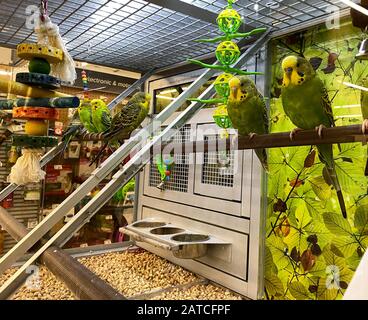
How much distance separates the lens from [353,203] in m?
1.03

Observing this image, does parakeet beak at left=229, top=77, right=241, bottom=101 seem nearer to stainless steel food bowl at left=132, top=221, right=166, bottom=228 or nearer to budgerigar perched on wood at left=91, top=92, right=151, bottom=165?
budgerigar perched on wood at left=91, top=92, right=151, bottom=165

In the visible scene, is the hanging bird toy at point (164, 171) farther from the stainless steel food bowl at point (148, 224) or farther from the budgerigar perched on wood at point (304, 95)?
the budgerigar perched on wood at point (304, 95)

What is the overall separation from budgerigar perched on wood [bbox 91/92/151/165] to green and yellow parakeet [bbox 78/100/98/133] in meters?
0.16

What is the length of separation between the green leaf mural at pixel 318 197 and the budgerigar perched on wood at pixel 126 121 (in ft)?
1.78

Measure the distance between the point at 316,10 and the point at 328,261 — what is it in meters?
0.87

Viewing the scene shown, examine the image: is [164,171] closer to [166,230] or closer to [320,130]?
[166,230]

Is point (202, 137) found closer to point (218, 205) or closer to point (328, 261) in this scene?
point (218, 205)

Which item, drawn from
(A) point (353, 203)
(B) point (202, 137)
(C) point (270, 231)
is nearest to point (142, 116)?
(B) point (202, 137)

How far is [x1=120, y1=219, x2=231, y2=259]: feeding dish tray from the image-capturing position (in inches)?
Answer: 50.4

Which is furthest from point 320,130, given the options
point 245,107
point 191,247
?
point 191,247

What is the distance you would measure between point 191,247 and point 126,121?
594 millimetres

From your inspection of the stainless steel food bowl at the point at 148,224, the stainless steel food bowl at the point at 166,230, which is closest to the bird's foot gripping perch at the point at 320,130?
the stainless steel food bowl at the point at 166,230

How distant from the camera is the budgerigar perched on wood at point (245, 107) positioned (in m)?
0.92

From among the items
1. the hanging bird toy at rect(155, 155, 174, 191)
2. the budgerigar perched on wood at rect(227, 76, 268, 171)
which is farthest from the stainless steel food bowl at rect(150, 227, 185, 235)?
the budgerigar perched on wood at rect(227, 76, 268, 171)
